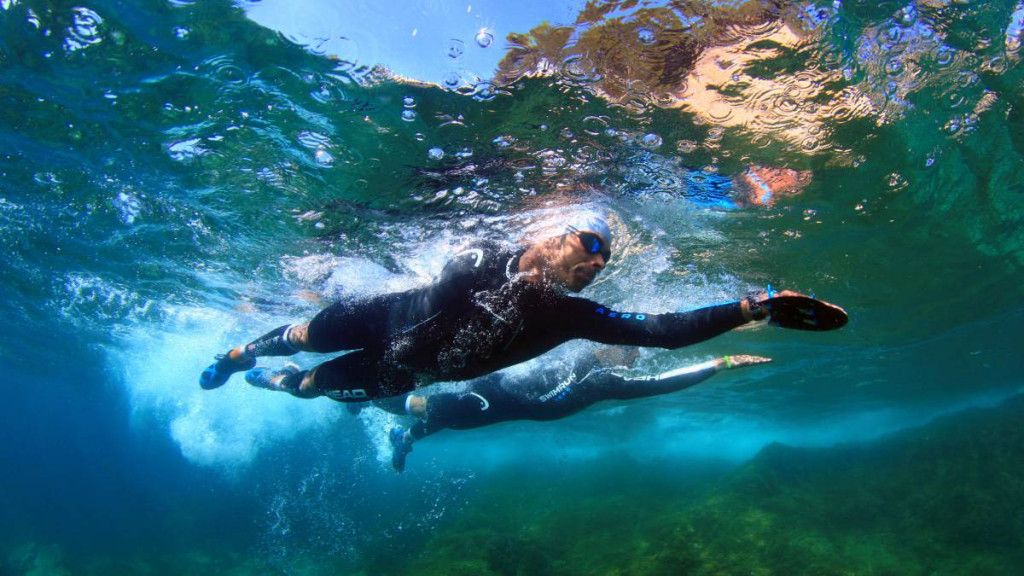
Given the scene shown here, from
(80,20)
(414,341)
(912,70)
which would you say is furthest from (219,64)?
(912,70)

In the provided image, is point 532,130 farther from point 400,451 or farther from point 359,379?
point 400,451

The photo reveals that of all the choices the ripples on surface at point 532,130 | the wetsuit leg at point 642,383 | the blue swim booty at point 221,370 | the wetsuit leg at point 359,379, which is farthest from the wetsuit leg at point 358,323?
the wetsuit leg at point 642,383

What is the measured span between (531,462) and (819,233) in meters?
76.0

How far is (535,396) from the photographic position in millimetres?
8008

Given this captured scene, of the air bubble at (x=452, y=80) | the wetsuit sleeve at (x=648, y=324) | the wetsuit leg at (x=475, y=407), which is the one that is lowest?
the wetsuit leg at (x=475, y=407)

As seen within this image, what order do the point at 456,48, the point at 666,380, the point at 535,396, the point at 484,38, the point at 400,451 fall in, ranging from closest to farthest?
the point at 484,38 < the point at 456,48 < the point at 666,380 < the point at 535,396 < the point at 400,451

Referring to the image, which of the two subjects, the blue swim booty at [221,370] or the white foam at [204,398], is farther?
the white foam at [204,398]

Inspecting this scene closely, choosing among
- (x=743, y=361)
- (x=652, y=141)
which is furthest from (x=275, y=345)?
(x=652, y=141)

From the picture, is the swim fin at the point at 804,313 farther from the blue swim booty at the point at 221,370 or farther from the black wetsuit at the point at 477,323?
the blue swim booty at the point at 221,370

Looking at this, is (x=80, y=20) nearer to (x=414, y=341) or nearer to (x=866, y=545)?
(x=414, y=341)

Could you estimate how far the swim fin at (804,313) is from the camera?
2490 millimetres

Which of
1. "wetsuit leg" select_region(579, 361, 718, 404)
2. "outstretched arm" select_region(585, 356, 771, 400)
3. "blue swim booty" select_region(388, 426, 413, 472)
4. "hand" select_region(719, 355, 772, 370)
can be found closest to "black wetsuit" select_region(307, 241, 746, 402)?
"hand" select_region(719, 355, 772, 370)

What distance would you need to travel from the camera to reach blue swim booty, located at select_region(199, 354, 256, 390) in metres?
6.36

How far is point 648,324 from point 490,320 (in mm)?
1363
